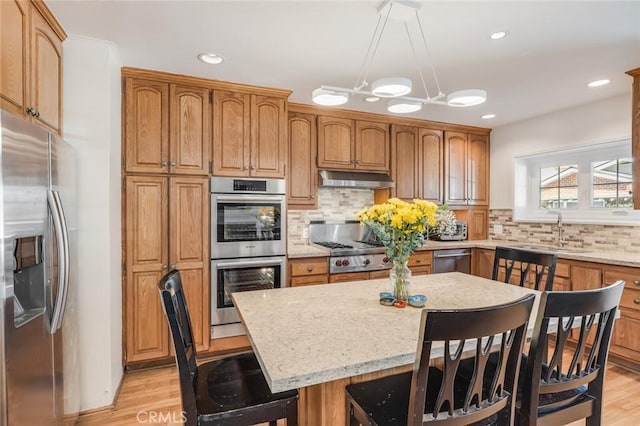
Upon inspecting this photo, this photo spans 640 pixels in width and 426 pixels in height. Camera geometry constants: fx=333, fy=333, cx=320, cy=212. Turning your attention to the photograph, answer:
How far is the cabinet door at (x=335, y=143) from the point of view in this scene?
3.54 metres

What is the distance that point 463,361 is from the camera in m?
1.57

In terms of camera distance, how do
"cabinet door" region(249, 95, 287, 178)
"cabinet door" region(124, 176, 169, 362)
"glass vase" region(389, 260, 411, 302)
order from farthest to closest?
1. "cabinet door" region(249, 95, 287, 178)
2. "cabinet door" region(124, 176, 169, 362)
3. "glass vase" region(389, 260, 411, 302)

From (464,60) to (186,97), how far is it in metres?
2.18

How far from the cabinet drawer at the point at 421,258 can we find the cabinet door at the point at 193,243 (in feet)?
6.94

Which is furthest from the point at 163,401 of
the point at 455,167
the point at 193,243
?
the point at 455,167

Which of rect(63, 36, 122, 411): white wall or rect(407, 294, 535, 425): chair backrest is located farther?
rect(63, 36, 122, 411): white wall

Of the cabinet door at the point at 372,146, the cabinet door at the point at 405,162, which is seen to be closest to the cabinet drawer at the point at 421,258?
the cabinet door at the point at 405,162

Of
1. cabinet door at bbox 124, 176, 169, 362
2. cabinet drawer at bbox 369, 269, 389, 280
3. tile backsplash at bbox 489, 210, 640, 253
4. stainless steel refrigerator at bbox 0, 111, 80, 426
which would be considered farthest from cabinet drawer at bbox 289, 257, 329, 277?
tile backsplash at bbox 489, 210, 640, 253

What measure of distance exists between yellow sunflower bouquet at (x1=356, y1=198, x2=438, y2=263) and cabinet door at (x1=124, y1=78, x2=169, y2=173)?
192cm

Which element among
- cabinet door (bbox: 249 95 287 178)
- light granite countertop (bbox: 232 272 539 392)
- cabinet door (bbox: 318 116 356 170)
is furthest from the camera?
cabinet door (bbox: 318 116 356 170)

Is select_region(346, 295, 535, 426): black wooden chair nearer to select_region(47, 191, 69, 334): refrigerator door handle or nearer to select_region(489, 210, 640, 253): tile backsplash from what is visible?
A: select_region(47, 191, 69, 334): refrigerator door handle

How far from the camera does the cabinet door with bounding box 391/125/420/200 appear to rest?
3.89 meters

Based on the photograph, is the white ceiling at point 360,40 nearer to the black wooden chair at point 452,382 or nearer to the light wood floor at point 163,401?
the black wooden chair at point 452,382

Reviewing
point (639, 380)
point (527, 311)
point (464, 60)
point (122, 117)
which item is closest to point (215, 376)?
point (527, 311)
